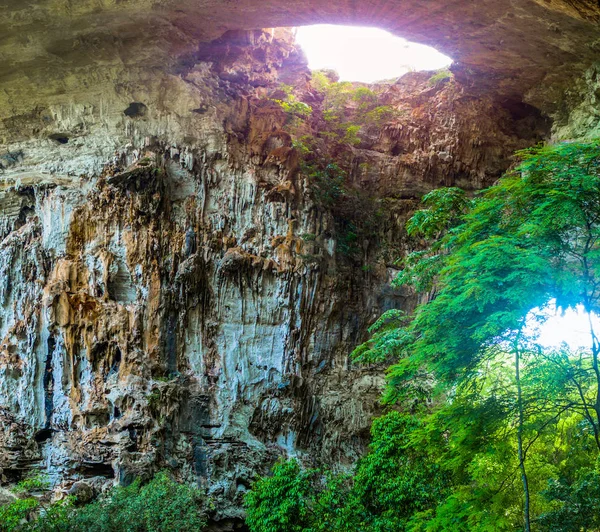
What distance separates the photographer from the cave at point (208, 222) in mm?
13938

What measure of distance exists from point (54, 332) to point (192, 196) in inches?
211

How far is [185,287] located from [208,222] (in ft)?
7.14

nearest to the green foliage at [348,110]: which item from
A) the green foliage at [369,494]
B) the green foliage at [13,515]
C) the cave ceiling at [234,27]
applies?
the cave ceiling at [234,27]

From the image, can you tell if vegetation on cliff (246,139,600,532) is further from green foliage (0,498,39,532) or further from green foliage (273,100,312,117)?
green foliage (273,100,312,117)

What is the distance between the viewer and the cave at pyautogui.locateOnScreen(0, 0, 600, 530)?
13.9 m

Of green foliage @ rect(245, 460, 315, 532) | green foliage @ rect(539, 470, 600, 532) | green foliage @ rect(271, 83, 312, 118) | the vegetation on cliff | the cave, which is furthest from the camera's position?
green foliage @ rect(271, 83, 312, 118)

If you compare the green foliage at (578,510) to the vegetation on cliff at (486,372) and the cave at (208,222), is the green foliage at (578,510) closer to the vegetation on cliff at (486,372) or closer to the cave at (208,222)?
the vegetation on cliff at (486,372)

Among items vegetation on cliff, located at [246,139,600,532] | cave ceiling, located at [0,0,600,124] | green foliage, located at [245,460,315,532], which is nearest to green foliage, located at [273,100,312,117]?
cave ceiling, located at [0,0,600,124]

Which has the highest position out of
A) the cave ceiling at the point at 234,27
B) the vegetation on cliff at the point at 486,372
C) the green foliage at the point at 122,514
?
the cave ceiling at the point at 234,27

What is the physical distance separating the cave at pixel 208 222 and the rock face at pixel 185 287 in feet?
0.17

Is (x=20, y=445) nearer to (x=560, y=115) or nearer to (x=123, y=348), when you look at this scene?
(x=123, y=348)

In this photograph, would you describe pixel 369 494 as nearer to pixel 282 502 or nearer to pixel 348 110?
pixel 282 502

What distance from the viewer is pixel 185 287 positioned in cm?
1549

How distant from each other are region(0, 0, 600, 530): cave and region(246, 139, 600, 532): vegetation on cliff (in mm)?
4136
